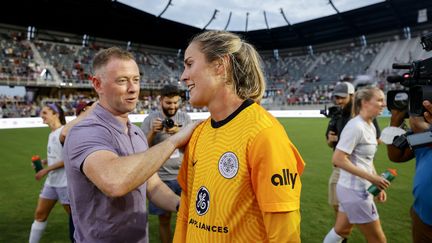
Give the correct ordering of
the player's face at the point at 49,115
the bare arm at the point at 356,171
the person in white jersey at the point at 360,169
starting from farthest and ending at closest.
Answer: the player's face at the point at 49,115 → the person in white jersey at the point at 360,169 → the bare arm at the point at 356,171

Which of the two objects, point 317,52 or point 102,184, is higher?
point 317,52

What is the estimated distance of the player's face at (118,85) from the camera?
222 centimetres

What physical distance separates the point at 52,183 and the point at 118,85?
2804 millimetres

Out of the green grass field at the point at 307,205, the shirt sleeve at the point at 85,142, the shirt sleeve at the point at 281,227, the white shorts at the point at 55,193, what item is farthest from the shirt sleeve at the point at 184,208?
the green grass field at the point at 307,205

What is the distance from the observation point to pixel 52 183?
432cm

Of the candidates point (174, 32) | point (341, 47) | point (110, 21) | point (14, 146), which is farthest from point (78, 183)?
point (341, 47)

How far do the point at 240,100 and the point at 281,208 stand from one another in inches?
24.7

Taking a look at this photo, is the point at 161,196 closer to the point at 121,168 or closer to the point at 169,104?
the point at 121,168

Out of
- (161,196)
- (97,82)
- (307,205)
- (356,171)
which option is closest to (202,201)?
(161,196)

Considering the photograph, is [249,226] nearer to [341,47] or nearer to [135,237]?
[135,237]

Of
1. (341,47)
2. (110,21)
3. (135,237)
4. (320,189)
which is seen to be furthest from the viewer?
(341,47)

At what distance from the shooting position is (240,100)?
1775 mm

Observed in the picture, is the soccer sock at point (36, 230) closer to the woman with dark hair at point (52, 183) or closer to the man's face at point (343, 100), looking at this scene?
the woman with dark hair at point (52, 183)

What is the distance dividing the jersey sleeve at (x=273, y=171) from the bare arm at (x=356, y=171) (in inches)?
83.9
